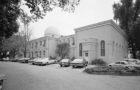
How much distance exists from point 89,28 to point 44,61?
12927mm

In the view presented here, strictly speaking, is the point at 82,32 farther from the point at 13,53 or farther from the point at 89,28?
the point at 13,53

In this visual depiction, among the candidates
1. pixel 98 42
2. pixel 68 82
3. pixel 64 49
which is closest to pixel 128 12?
pixel 98 42

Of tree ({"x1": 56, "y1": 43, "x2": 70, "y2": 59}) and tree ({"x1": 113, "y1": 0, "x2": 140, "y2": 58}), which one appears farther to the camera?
tree ({"x1": 56, "y1": 43, "x2": 70, "y2": 59})

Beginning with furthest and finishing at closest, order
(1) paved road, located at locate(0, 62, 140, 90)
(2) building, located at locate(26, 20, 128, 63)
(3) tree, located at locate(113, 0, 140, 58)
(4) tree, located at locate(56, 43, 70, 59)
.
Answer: (4) tree, located at locate(56, 43, 70, 59)
(3) tree, located at locate(113, 0, 140, 58)
(2) building, located at locate(26, 20, 128, 63)
(1) paved road, located at locate(0, 62, 140, 90)

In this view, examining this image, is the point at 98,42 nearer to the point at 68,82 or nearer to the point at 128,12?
the point at 128,12

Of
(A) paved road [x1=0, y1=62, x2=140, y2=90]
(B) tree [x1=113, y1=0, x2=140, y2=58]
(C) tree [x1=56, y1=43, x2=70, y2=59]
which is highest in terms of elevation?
(B) tree [x1=113, y1=0, x2=140, y2=58]

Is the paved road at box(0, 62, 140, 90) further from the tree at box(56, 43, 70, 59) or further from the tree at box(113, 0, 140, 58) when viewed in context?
the tree at box(113, 0, 140, 58)

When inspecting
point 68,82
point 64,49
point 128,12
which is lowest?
point 68,82

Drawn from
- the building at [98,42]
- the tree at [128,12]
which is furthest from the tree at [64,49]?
the tree at [128,12]

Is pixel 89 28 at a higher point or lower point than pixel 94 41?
higher

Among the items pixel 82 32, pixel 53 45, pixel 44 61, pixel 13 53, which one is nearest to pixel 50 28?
pixel 53 45

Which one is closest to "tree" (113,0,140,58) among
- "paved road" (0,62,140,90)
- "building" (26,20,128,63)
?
"building" (26,20,128,63)

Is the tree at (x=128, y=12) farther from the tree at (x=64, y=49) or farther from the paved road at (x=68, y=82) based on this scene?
the paved road at (x=68, y=82)

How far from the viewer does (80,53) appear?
26.5 meters
